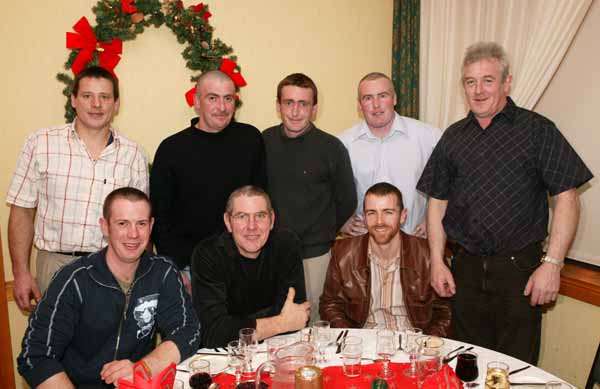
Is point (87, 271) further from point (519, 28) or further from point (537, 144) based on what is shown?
point (519, 28)

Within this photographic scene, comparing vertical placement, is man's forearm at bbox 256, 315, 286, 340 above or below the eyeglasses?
below

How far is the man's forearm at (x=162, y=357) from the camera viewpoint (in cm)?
211

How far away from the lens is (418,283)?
9.41 feet

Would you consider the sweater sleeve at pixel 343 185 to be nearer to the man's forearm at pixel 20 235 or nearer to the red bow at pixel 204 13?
the red bow at pixel 204 13

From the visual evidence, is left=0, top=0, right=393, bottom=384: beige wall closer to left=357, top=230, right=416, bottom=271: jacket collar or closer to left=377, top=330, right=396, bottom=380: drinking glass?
left=357, top=230, right=416, bottom=271: jacket collar

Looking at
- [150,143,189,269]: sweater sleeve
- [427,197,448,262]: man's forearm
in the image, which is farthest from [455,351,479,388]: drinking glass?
[150,143,189,269]: sweater sleeve

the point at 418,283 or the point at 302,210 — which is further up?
the point at 302,210

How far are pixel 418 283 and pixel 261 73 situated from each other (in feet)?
7.31

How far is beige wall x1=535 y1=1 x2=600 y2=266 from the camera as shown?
3129mm

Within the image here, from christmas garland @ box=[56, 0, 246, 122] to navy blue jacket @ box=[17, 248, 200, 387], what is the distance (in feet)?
5.04

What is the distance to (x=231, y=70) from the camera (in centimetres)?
390

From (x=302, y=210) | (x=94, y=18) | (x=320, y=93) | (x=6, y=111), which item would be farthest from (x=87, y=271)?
(x=320, y=93)

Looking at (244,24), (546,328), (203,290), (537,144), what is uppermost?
(244,24)

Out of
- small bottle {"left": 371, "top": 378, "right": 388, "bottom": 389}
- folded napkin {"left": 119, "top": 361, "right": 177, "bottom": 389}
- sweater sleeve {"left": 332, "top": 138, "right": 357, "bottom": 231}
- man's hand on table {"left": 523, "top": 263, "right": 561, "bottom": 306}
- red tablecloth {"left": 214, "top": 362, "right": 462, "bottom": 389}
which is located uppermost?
sweater sleeve {"left": 332, "top": 138, "right": 357, "bottom": 231}
